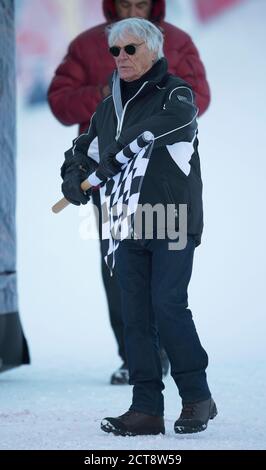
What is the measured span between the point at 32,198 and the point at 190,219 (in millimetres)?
2546

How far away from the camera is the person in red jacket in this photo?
407cm

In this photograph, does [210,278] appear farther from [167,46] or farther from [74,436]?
[74,436]

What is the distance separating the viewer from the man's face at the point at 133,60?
9.68ft

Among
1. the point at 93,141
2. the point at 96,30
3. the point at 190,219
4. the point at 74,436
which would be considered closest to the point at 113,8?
the point at 96,30

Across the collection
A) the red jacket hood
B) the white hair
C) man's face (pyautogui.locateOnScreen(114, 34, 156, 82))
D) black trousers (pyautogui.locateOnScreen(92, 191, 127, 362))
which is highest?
the red jacket hood

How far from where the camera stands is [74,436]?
2857 millimetres

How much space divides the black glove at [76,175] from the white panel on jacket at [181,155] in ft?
0.79

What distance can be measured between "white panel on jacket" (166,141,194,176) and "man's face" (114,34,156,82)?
7.7 inches

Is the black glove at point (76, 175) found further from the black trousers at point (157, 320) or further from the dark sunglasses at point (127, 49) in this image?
the dark sunglasses at point (127, 49)

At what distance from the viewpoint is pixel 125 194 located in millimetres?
2924

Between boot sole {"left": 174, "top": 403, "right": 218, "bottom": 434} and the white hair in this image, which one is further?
the white hair

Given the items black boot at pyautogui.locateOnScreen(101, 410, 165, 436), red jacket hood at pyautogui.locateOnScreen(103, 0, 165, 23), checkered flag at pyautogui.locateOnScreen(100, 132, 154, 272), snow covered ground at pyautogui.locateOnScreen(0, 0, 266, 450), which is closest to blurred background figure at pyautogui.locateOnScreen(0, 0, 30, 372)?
red jacket hood at pyautogui.locateOnScreen(103, 0, 165, 23)

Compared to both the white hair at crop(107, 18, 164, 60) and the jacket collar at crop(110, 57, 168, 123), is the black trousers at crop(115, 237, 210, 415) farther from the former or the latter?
the white hair at crop(107, 18, 164, 60)

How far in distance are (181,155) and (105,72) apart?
1303 mm
